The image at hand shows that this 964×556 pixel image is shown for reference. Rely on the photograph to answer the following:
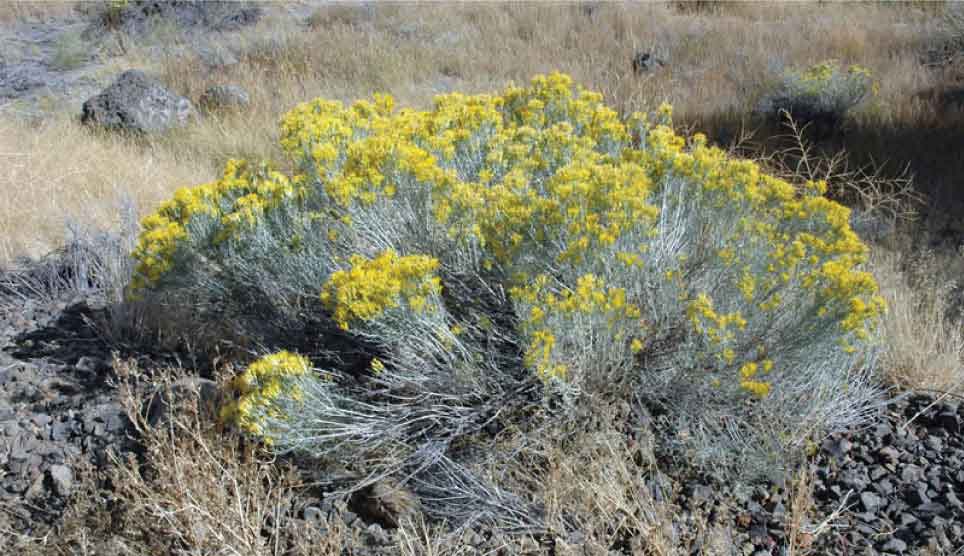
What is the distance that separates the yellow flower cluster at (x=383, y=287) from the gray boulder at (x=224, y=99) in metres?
6.50

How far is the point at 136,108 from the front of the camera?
7.89 m

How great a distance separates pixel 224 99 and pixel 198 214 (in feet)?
19.5

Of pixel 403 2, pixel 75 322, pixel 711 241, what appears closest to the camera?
pixel 711 241

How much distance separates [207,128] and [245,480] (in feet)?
18.9

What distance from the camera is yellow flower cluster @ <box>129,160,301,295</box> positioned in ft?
9.82

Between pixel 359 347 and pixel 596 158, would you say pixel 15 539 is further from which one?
pixel 596 158

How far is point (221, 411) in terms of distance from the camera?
8.63 feet

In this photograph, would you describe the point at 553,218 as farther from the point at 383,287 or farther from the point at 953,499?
the point at 953,499

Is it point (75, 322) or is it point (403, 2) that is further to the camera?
point (403, 2)

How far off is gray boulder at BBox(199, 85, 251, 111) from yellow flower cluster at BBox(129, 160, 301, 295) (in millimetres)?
5473

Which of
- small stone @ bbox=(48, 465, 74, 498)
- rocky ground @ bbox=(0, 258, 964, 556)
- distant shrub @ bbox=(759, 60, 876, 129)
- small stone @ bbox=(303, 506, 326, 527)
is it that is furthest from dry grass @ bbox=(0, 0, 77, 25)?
small stone @ bbox=(303, 506, 326, 527)

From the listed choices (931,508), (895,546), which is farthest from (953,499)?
(895,546)

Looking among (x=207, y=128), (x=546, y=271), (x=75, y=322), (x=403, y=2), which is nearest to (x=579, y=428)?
(x=546, y=271)

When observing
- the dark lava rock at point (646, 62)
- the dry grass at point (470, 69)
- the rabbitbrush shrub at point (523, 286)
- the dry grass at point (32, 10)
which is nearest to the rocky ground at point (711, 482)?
the rabbitbrush shrub at point (523, 286)
